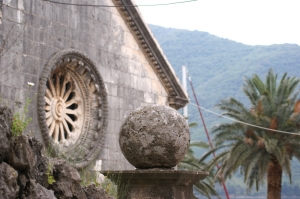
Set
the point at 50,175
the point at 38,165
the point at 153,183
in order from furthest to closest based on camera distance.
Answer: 1. the point at 153,183
2. the point at 50,175
3. the point at 38,165

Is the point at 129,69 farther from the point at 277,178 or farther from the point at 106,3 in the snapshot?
the point at 277,178

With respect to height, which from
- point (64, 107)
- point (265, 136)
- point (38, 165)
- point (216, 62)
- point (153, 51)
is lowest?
point (38, 165)

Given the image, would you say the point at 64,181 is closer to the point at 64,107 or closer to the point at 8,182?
the point at 8,182

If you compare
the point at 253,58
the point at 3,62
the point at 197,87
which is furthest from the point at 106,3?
the point at 253,58

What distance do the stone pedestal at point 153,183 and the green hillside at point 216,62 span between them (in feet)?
256

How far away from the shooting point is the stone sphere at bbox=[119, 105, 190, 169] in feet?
30.2

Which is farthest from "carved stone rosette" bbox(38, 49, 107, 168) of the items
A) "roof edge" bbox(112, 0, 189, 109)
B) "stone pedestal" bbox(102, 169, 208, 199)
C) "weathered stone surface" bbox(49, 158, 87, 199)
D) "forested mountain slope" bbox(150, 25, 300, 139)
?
"forested mountain slope" bbox(150, 25, 300, 139)

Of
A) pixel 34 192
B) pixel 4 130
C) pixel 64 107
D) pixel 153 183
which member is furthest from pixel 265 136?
pixel 4 130

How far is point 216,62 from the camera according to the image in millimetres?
128750

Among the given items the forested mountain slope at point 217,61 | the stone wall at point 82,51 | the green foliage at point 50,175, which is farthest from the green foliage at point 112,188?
the forested mountain slope at point 217,61

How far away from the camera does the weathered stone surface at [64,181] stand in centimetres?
737

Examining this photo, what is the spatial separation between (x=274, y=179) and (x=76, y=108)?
9.86 meters

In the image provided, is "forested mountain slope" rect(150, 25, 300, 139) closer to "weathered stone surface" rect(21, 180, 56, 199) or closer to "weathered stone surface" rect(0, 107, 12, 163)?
"weathered stone surface" rect(21, 180, 56, 199)

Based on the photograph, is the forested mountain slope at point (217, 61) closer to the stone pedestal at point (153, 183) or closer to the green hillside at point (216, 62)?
the green hillside at point (216, 62)
